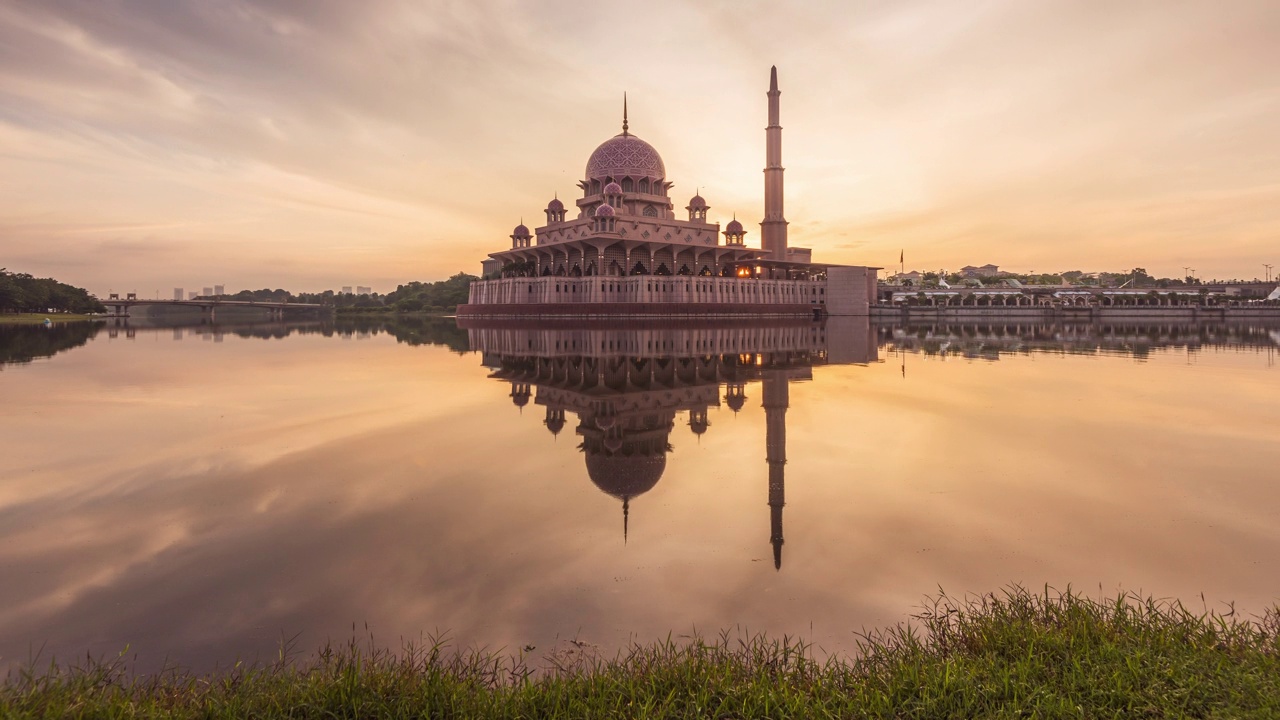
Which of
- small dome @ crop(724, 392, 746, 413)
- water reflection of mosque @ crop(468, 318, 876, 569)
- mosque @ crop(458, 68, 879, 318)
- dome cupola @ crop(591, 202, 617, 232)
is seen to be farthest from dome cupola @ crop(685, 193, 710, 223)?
small dome @ crop(724, 392, 746, 413)

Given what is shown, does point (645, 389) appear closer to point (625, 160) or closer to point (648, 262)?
point (648, 262)

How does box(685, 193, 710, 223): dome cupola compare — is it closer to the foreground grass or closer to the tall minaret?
the tall minaret

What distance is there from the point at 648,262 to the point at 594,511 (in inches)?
2431

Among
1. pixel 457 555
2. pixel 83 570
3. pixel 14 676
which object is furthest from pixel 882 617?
pixel 83 570

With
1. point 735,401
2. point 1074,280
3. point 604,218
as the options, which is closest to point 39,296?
point 604,218

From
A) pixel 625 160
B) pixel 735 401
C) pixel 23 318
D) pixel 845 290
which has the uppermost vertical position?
pixel 625 160

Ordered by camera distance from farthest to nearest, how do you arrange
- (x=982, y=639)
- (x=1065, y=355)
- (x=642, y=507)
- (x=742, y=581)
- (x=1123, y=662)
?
(x=1065, y=355) < (x=642, y=507) < (x=742, y=581) < (x=982, y=639) < (x=1123, y=662)

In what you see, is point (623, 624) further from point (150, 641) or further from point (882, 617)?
point (150, 641)

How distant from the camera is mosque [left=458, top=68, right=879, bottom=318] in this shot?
207 ft

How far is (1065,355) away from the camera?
2862cm

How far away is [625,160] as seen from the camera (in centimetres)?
7088

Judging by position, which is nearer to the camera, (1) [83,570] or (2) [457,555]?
(1) [83,570]

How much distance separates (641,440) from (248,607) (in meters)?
6.98

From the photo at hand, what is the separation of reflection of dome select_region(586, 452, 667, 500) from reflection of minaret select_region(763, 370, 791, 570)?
5.53 ft
